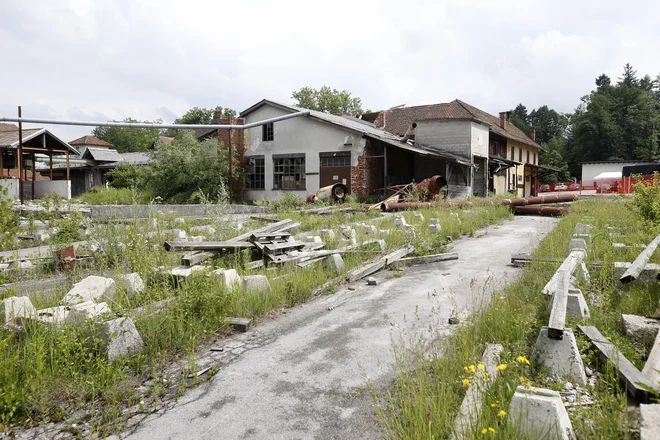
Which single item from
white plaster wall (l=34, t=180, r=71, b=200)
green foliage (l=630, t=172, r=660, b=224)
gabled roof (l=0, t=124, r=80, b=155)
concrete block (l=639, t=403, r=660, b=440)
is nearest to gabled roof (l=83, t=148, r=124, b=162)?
gabled roof (l=0, t=124, r=80, b=155)

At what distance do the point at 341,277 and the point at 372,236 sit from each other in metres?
2.70

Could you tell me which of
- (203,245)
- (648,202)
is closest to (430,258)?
(203,245)

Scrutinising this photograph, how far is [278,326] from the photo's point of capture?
502 centimetres

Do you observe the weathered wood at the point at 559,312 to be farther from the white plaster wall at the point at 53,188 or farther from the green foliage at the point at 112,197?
the white plaster wall at the point at 53,188

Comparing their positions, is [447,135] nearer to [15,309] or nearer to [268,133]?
[268,133]

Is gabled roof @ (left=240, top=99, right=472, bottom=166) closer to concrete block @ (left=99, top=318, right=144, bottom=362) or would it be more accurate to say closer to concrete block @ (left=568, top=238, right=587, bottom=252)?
concrete block @ (left=568, top=238, right=587, bottom=252)

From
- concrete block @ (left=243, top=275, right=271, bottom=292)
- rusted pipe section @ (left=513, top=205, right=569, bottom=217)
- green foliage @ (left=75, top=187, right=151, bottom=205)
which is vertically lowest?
concrete block @ (left=243, top=275, right=271, bottom=292)

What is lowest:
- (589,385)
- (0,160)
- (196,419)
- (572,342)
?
(196,419)

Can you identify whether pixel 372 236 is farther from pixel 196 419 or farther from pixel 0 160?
pixel 0 160

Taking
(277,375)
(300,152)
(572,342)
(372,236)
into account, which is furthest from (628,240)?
(300,152)

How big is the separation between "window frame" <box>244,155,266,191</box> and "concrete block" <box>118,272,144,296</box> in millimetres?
20486

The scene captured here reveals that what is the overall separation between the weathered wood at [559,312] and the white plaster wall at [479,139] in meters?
22.0

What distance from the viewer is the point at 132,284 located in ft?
16.9

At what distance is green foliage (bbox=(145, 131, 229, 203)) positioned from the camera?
2339 cm
